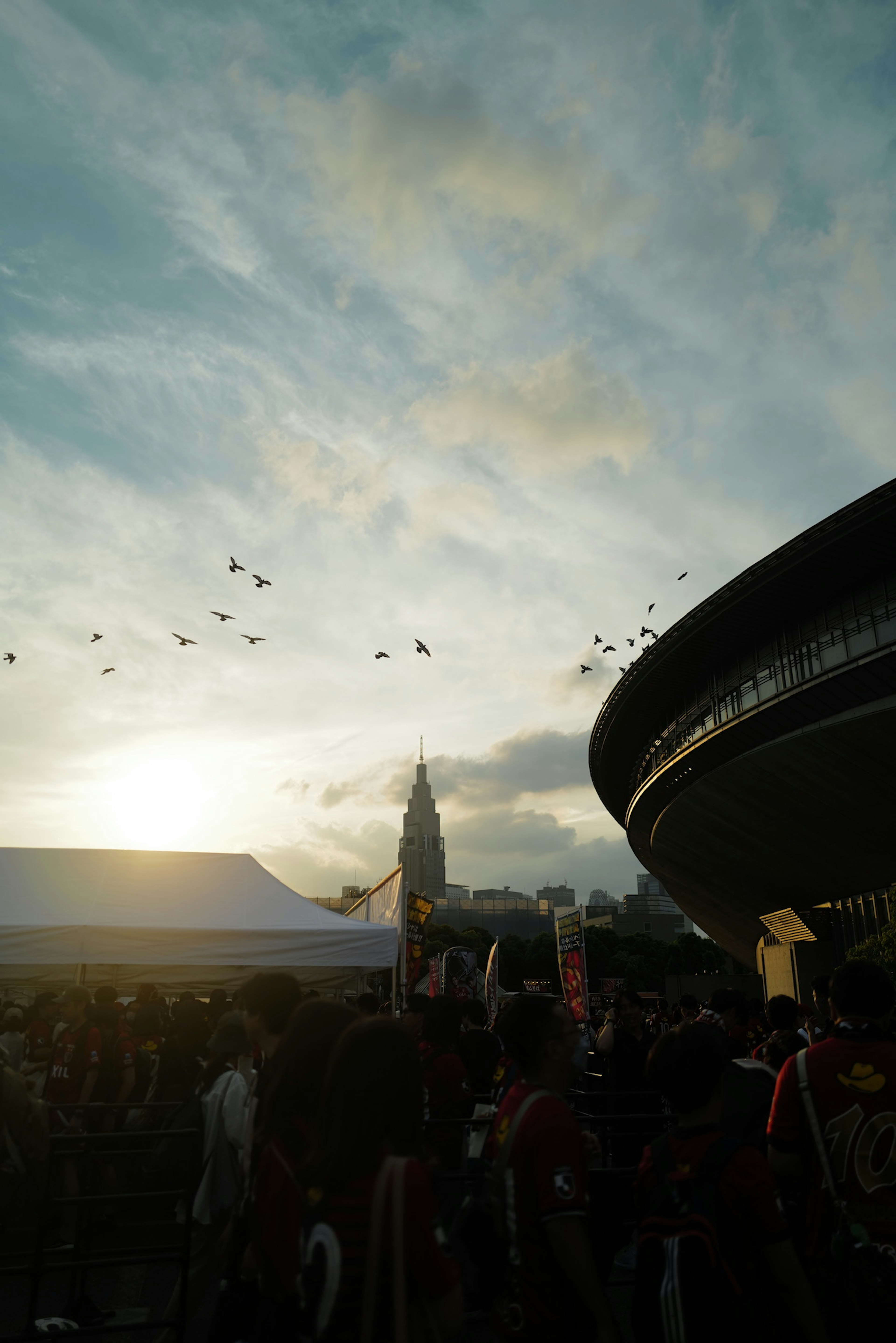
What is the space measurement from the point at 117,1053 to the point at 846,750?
22433mm

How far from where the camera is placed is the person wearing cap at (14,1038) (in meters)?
9.52

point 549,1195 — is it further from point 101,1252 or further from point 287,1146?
point 101,1252

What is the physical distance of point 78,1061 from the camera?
8.45 m

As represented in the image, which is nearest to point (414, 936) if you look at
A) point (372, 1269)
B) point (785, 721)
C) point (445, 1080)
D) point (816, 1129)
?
point (445, 1080)

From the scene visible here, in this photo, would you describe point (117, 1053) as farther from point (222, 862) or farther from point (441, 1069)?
point (222, 862)

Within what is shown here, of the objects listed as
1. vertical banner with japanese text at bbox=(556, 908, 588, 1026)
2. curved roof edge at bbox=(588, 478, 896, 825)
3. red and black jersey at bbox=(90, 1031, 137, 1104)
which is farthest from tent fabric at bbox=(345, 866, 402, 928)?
curved roof edge at bbox=(588, 478, 896, 825)

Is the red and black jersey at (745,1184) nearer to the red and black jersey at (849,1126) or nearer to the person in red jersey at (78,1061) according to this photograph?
the red and black jersey at (849,1126)

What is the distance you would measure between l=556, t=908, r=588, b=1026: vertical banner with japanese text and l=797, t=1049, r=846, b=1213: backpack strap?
946cm

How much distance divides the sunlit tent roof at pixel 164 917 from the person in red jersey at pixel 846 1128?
967 cm

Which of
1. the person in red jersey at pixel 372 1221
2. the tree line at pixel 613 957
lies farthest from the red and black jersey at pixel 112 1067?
Answer: the tree line at pixel 613 957

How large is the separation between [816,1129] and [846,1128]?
0.11m

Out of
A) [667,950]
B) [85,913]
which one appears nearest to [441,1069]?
[85,913]

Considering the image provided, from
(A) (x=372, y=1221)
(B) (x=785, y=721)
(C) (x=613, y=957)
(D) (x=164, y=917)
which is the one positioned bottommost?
(C) (x=613, y=957)

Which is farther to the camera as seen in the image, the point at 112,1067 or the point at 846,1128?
the point at 112,1067
